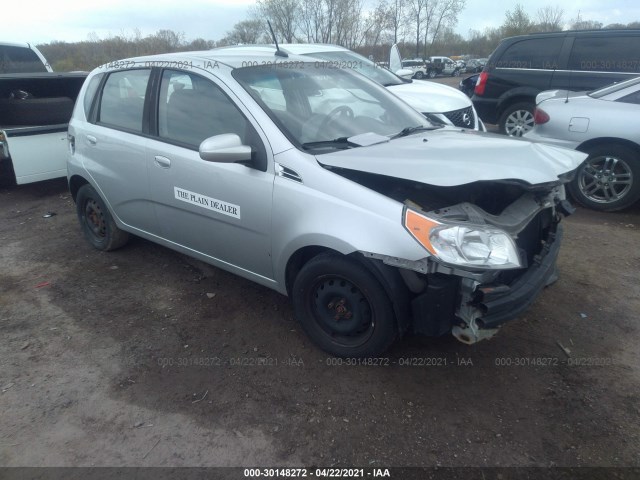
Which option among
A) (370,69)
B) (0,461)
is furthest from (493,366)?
(370,69)

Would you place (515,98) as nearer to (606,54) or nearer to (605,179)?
(606,54)

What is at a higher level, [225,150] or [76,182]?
[225,150]

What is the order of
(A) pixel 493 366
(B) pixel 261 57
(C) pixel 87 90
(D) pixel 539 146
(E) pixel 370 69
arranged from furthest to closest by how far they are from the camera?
(E) pixel 370 69 < (C) pixel 87 90 < (B) pixel 261 57 < (D) pixel 539 146 < (A) pixel 493 366

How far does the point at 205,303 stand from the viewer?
12.4 ft

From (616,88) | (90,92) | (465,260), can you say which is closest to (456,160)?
(465,260)

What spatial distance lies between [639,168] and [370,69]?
13.2 feet

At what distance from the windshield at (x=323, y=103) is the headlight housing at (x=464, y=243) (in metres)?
0.92

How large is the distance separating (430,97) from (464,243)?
16.4ft

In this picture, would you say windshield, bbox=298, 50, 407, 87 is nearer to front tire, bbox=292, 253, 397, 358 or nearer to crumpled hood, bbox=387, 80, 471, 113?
crumpled hood, bbox=387, 80, 471, 113

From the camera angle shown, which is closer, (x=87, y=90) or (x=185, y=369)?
(x=185, y=369)

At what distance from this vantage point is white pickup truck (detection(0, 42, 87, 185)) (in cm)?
579

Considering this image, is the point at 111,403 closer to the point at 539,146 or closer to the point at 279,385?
the point at 279,385

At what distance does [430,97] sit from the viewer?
692cm

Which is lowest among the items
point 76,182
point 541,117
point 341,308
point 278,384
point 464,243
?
point 278,384
